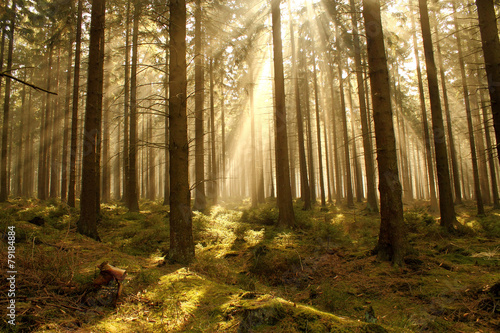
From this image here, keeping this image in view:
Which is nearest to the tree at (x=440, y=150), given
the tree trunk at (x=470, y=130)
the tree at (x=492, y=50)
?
the tree at (x=492, y=50)

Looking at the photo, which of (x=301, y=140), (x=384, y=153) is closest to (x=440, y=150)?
(x=384, y=153)

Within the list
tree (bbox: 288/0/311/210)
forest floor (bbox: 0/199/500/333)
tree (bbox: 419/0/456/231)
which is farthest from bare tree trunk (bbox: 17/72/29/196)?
tree (bbox: 419/0/456/231)

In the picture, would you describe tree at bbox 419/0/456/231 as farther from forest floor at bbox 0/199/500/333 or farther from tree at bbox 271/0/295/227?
tree at bbox 271/0/295/227

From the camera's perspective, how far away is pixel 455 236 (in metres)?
8.91

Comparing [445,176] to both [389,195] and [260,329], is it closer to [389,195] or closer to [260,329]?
[389,195]

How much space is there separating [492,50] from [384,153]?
14.1ft

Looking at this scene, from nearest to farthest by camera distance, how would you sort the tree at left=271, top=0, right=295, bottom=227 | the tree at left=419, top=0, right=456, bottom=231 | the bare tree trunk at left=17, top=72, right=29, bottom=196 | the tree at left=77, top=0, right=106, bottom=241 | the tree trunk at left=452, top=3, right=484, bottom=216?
the tree at left=77, top=0, right=106, bottom=241, the tree at left=419, top=0, right=456, bottom=231, the tree at left=271, top=0, right=295, bottom=227, the tree trunk at left=452, top=3, right=484, bottom=216, the bare tree trunk at left=17, top=72, right=29, bottom=196

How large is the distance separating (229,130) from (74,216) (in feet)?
73.1

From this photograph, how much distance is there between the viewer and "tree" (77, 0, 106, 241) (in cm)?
805

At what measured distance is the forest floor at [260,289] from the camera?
2848mm

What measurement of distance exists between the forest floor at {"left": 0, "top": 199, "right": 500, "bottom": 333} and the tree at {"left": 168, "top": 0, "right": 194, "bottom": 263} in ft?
1.52

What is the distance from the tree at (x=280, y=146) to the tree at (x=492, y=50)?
262 inches

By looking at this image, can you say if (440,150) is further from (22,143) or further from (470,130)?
(22,143)

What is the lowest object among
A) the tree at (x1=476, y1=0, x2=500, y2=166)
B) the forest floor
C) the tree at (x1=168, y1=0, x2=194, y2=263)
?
the forest floor
